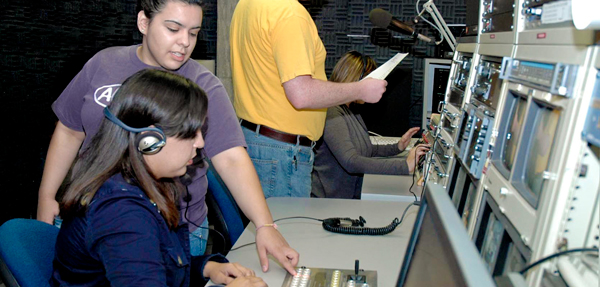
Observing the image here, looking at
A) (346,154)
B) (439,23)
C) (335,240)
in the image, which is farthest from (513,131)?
(439,23)

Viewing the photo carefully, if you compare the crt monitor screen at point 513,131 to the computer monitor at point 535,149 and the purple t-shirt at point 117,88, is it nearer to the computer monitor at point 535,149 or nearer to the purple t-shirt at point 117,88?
the computer monitor at point 535,149

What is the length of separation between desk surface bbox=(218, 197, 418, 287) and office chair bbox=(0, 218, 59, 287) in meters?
0.47

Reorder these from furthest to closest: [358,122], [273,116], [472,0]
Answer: [358,122] < [273,116] < [472,0]

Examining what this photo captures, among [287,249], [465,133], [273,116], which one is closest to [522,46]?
[465,133]

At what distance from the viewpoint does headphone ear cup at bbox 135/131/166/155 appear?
3.84ft

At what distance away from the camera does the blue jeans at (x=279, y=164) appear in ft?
6.54

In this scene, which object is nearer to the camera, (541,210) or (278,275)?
(541,210)

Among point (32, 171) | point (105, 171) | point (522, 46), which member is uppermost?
point (522, 46)

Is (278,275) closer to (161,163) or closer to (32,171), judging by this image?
(161,163)

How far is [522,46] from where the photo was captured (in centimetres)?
109

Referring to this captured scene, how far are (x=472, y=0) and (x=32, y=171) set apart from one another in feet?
7.69

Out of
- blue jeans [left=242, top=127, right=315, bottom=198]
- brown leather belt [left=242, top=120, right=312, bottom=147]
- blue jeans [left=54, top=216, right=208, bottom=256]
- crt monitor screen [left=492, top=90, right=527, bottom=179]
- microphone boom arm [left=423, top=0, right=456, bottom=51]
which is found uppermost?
microphone boom arm [left=423, top=0, right=456, bottom=51]

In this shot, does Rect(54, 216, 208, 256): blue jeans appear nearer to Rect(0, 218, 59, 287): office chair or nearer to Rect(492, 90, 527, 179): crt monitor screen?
Rect(0, 218, 59, 287): office chair

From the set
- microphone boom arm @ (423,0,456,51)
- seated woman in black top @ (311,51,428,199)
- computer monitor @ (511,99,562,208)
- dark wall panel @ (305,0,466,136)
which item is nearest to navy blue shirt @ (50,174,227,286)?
computer monitor @ (511,99,562,208)
